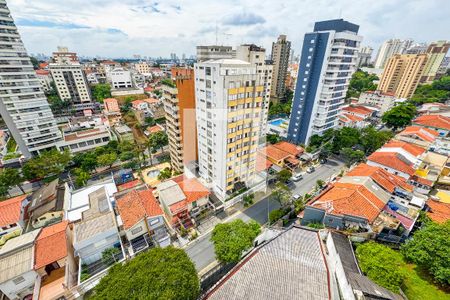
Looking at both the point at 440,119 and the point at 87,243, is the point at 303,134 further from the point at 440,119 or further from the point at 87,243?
the point at 87,243

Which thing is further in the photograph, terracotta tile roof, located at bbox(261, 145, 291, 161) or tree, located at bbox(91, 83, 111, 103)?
tree, located at bbox(91, 83, 111, 103)

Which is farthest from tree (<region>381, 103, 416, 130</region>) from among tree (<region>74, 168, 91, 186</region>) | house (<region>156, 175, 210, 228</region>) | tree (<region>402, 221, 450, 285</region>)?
tree (<region>74, 168, 91, 186</region>)

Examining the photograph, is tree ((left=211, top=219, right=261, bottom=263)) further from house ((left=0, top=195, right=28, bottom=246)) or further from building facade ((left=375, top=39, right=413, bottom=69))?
building facade ((left=375, top=39, right=413, bottom=69))

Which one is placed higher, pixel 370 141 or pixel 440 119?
pixel 440 119

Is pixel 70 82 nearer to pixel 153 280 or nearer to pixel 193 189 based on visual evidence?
pixel 193 189

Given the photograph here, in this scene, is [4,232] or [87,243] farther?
[4,232]

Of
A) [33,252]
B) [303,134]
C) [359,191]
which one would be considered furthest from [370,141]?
[33,252]

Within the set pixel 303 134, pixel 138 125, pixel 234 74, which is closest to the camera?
pixel 234 74

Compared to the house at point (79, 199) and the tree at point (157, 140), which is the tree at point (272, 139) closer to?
the tree at point (157, 140)
